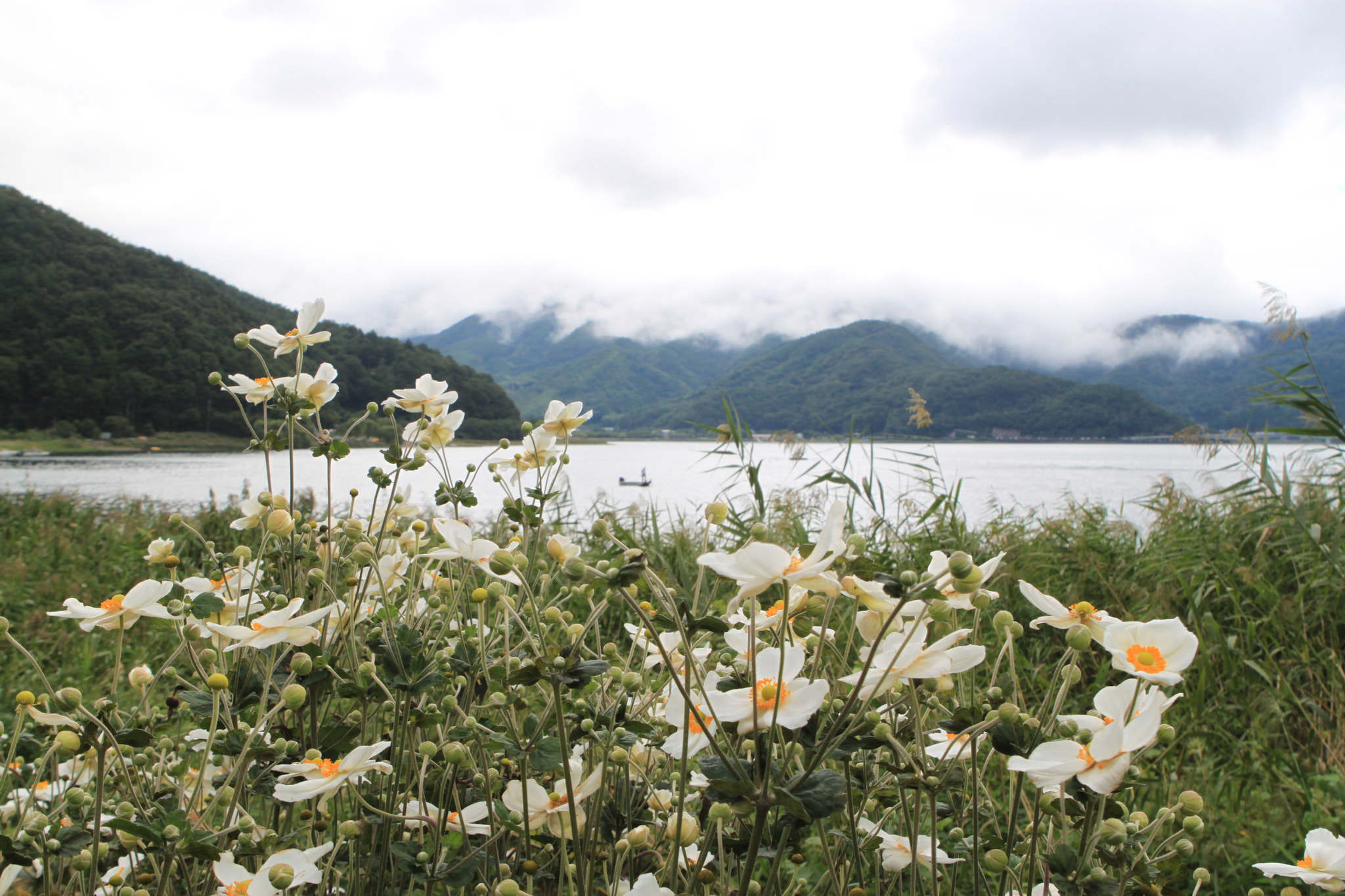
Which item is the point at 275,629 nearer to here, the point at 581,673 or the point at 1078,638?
the point at 581,673

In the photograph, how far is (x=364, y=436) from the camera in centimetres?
177

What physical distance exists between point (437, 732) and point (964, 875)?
1425mm

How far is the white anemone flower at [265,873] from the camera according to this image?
32.8 inches

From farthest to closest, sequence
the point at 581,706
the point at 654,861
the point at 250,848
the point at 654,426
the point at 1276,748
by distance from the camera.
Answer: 1. the point at 654,426
2. the point at 1276,748
3. the point at 654,861
4. the point at 581,706
5. the point at 250,848

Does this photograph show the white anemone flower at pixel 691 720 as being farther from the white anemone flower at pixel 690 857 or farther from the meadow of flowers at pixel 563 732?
the white anemone flower at pixel 690 857

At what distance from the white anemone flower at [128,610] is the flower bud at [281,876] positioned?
13.3 inches

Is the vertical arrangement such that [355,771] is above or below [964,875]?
above

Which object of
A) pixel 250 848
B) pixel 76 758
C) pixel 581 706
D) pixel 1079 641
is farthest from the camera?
pixel 76 758

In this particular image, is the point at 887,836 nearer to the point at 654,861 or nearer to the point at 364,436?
the point at 654,861

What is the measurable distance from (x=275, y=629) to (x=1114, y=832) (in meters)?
0.95

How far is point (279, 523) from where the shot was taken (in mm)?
1124

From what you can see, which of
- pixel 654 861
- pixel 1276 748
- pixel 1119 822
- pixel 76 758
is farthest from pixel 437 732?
pixel 1276 748

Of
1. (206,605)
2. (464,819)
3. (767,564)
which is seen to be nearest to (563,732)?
(767,564)

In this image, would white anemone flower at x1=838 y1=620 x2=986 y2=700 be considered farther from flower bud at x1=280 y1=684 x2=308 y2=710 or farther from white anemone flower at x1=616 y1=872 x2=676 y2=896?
flower bud at x1=280 y1=684 x2=308 y2=710
